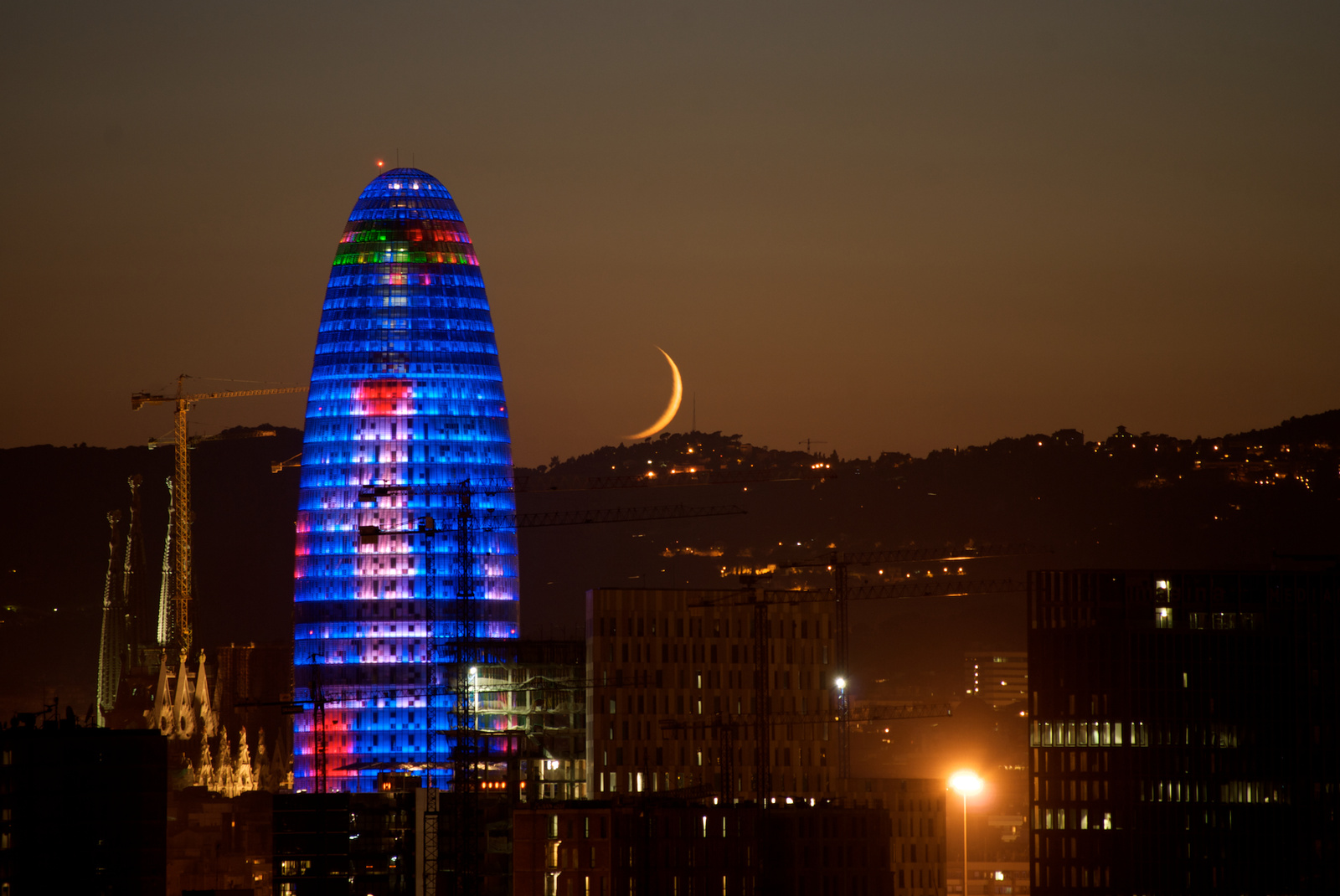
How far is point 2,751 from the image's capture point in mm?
199500

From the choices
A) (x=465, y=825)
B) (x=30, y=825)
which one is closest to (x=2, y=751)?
(x=30, y=825)

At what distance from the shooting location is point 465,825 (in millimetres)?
197625

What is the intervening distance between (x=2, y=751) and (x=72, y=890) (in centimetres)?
1090

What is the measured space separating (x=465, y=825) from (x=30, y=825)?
30.3 meters

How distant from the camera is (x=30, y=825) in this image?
199 meters

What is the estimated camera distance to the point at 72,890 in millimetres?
199250

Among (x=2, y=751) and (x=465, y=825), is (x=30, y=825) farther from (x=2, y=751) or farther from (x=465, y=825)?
(x=465, y=825)

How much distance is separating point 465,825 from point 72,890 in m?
27.9

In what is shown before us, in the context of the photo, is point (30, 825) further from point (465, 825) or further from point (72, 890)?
point (465, 825)

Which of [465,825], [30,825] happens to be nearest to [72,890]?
[30,825]

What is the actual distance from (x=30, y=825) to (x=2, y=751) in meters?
5.56

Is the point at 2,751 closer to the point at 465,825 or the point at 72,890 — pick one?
the point at 72,890
